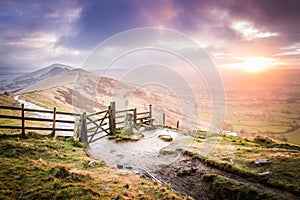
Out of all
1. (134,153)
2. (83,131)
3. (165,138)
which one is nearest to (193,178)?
(134,153)

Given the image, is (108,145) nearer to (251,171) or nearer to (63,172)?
(63,172)

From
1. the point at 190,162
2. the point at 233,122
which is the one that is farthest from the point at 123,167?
the point at 233,122

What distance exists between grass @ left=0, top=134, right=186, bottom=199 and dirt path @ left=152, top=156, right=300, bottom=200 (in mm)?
1184

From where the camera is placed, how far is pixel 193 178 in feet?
28.5

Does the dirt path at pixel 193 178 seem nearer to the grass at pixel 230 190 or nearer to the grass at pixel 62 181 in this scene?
the grass at pixel 230 190

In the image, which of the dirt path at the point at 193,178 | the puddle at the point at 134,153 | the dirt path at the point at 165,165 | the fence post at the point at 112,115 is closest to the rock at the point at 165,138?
the puddle at the point at 134,153

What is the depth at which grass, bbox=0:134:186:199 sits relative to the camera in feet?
18.8

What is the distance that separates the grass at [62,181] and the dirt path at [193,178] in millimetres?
1184

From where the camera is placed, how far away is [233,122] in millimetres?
100875

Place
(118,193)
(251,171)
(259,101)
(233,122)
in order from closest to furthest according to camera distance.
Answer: (118,193), (251,171), (233,122), (259,101)

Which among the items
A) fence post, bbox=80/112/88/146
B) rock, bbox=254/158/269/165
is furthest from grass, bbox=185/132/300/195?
fence post, bbox=80/112/88/146

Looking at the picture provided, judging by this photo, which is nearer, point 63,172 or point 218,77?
point 63,172

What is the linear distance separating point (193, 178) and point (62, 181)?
538 cm

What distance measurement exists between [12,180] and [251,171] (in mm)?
8873
